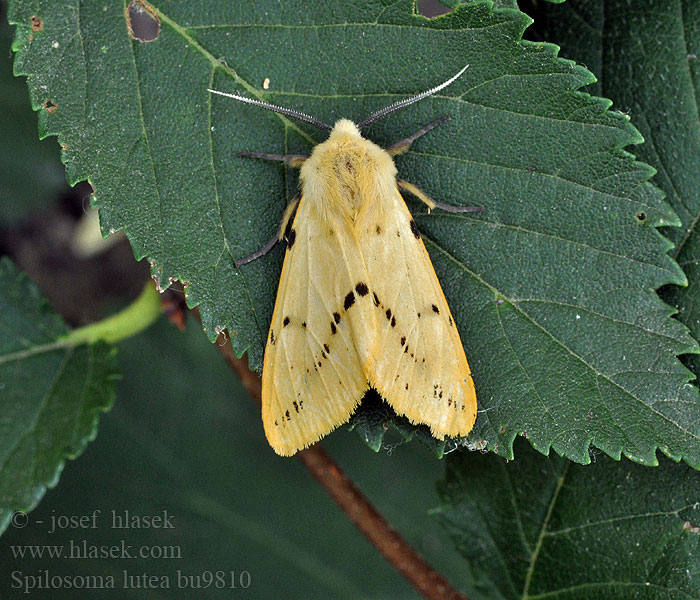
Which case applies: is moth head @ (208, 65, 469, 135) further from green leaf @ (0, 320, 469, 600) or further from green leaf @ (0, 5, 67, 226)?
green leaf @ (0, 5, 67, 226)

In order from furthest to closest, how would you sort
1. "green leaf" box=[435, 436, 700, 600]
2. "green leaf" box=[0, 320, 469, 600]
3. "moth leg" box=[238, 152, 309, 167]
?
1. "green leaf" box=[0, 320, 469, 600]
2. "green leaf" box=[435, 436, 700, 600]
3. "moth leg" box=[238, 152, 309, 167]

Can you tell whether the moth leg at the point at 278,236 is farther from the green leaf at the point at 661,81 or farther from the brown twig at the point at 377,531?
the green leaf at the point at 661,81

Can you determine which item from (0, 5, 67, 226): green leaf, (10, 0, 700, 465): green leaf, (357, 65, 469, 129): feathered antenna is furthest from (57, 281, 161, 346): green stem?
(0, 5, 67, 226): green leaf

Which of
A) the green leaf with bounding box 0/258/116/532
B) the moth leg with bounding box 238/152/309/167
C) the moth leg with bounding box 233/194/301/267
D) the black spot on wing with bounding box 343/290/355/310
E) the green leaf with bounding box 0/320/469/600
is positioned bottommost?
the green leaf with bounding box 0/320/469/600

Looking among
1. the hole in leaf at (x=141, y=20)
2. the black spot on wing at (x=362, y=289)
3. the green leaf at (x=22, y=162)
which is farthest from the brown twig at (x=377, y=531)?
the green leaf at (x=22, y=162)

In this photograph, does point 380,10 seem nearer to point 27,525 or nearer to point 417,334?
point 417,334

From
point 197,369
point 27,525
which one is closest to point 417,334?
point 197,369

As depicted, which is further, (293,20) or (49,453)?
(49,453)
